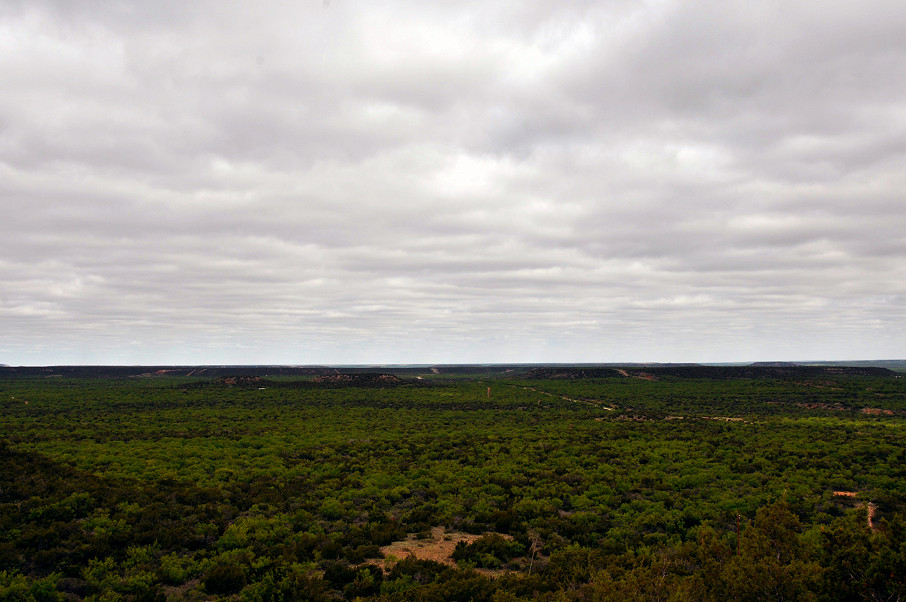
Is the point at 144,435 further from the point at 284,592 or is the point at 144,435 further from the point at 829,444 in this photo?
the point at 829,444

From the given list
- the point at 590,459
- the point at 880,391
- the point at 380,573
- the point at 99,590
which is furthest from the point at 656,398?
the point at 99,590

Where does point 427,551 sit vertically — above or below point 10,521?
below

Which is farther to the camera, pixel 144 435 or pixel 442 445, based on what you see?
pixel 144 435

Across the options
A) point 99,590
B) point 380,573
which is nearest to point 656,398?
point 380,573

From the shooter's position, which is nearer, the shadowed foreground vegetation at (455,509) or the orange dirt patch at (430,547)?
the shadowed foreground vegetation at (455,509)

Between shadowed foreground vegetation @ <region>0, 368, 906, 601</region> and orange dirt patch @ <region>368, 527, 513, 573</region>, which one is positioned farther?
orange dirt patch @ <region>368, 527, 513, 573</region>

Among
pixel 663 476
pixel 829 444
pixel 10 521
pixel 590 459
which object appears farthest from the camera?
pixel 829 444

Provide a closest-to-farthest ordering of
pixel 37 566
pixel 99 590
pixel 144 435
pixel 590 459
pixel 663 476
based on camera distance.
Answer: pixel 99 590 → pixel 37 566 → pixel 663 476 → pixel 590 459 → pixel 144 435
